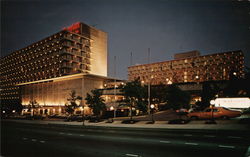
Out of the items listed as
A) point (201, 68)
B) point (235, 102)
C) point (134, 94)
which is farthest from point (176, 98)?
point (201, 68)

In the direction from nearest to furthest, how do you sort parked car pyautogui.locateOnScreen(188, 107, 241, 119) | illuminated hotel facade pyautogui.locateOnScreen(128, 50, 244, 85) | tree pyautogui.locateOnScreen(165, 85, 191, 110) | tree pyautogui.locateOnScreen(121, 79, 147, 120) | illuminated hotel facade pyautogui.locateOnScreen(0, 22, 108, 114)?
parked car pyautogui.locateOnScreen(188, 107, 241, 119) → tree pyautogui.locateOnScreen(165, 85, 191, 110) → tree pyautogui.locateOnScreen(121, 79, 147, 120) → illuminated hotel facade pyautogui.locateOnScreen(0, 22, 108, 114) → illuminated hotel facade pyautogui.locateOnScreen(128, 50, 244, 85)

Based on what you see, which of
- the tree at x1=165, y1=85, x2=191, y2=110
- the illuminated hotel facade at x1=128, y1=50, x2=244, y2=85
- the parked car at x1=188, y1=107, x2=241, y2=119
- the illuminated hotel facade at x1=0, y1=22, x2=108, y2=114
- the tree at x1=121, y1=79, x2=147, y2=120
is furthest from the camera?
the illuminated hotel facade at x1=128, y1=50, x2=244, y2=85

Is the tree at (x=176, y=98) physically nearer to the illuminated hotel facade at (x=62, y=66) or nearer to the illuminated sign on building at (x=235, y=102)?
the illuminated sign on building at (x=235, y=102)

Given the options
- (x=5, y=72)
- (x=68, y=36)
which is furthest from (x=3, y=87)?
(x=68, y=36)

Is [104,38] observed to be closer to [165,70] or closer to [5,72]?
[165,70]

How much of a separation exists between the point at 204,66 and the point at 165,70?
85.2 feet

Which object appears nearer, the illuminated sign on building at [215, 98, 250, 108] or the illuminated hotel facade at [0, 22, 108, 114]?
the illuminated sign on building at [215, 98, 250, 108]

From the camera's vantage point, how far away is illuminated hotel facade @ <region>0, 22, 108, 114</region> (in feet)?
244

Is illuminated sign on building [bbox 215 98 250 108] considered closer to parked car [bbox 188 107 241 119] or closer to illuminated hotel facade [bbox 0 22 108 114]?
parked car [bbox 188 107 241 119]

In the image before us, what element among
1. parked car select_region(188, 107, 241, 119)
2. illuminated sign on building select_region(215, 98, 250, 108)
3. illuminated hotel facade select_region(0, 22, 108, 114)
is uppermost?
illuminated hotel facade select_region(0, 22, 108, 114)

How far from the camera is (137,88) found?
102ft

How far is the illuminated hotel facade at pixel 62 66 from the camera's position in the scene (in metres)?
74.4

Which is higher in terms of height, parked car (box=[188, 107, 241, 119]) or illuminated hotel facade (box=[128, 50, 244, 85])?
illuminated hotel facade (box=[128, 50, 244, 85])

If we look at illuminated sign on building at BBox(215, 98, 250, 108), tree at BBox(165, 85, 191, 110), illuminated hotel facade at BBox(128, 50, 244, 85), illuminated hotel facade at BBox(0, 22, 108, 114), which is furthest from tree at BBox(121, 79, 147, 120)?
illuminated hotel facade at BBox(128, 50, 244, 85)
